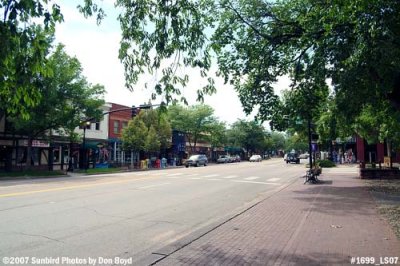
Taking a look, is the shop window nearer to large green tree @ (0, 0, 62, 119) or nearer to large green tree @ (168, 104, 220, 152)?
large green tree @ (168, 104, 220, 152)

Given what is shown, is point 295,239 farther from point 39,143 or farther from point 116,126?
point 116,126

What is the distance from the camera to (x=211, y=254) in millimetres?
7109

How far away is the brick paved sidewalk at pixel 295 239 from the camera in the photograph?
6.78m

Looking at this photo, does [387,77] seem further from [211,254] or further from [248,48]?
[248,48]

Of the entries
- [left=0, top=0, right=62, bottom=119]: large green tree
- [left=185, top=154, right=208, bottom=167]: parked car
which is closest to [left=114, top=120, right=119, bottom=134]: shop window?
[left=185, top=154, right=208, bottom=167]: parked car

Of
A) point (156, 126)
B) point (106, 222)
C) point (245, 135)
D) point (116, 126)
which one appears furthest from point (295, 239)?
point (245, 135)

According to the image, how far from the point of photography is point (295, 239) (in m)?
8.23

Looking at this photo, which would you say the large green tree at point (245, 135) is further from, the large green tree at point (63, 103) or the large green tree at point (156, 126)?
the large green tree at point (63, 103)

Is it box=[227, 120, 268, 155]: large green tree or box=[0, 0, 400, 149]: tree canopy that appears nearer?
box=[0, 0, 400, 149]: tree canopy

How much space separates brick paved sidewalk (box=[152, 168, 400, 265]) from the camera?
678cm

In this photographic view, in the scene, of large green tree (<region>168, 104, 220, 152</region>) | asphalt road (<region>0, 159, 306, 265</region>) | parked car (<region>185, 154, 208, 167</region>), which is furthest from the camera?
large green tree (<region>168, 104, 220, 152</region>)

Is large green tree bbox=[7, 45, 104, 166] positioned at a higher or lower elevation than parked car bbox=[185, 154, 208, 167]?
higher

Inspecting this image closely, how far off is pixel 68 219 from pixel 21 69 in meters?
5.97

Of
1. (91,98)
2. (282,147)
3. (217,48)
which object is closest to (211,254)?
(217,48)
